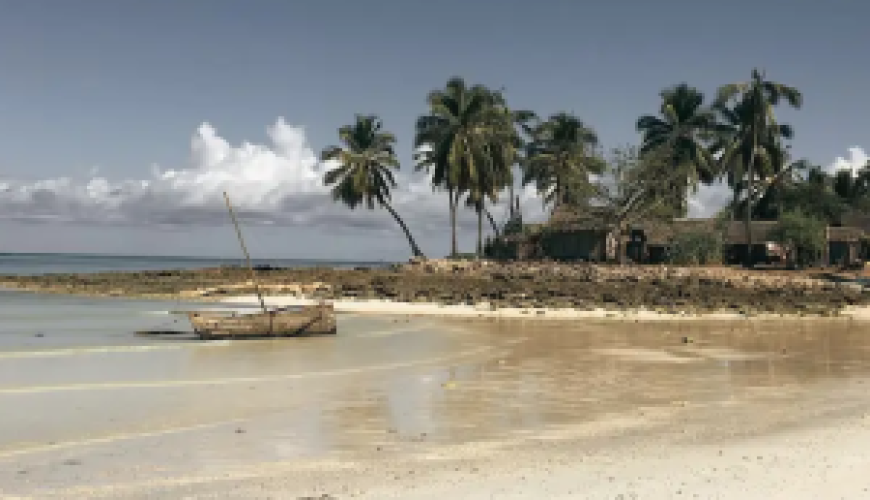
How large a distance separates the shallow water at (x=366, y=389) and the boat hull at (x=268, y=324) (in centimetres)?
45

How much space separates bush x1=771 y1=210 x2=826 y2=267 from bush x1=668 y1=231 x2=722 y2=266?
13.8 feet

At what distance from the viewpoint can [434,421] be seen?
11.1 m

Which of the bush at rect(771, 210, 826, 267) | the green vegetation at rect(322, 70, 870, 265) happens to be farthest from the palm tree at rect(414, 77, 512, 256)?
the bush at rect(771, 210, 826, 267)

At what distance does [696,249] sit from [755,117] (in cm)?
1102

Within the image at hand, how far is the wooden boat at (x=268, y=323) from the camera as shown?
21594mm

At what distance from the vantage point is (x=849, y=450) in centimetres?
892

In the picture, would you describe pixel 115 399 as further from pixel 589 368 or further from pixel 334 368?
pixel 589 368

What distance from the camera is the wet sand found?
7773 millimetres

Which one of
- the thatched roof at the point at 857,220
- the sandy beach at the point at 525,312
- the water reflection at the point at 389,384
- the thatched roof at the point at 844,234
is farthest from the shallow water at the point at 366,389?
the thatched roof at the point at 857,220

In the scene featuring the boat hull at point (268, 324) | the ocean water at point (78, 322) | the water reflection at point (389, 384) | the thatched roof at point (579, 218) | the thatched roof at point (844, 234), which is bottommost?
the water reflection at point (389, 384)

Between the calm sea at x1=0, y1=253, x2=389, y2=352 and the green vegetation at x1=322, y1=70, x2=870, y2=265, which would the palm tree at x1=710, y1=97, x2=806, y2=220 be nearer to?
the green vegetation at x1=322, y1=70, x2=870, y2=265

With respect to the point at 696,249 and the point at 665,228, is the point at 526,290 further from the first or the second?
the point at 665,228

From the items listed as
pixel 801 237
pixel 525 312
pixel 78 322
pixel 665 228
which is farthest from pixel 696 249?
pixel 78 322

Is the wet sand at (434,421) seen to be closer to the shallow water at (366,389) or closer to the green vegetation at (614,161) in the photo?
the shallow water at (366,389)
